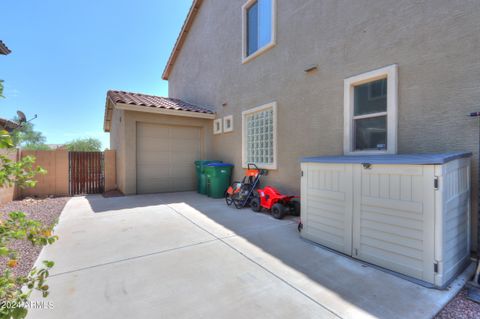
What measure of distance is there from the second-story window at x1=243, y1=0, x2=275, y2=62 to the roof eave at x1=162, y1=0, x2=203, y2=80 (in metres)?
4.00

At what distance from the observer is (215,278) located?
8.40 feet

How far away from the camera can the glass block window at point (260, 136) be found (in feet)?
21.0

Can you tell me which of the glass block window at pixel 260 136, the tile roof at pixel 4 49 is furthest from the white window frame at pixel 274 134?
the tile roof at pixel 4 49

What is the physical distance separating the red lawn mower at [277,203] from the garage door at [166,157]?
166 inches

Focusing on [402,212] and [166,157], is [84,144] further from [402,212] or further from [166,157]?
[402,212]

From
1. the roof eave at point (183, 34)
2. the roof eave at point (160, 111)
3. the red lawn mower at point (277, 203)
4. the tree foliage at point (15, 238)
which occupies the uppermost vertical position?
the roof eave at point (183, 34)

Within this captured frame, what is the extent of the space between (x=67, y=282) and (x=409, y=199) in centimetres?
395

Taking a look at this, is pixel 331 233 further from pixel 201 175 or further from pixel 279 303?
pixel 201 175

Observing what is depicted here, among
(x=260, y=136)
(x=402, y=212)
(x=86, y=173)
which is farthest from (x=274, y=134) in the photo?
(x=86, y=173)

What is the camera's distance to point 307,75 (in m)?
5.35

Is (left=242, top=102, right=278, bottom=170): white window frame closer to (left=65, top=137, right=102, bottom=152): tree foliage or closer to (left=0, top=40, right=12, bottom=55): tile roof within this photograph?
(left=0, top=40, right=12, bottom=55): tile roof

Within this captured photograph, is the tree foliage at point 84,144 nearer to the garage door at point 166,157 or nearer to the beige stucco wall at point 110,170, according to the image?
the beige stucco wall at point 110,170

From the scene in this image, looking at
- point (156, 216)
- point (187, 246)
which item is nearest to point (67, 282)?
point (187, 246)

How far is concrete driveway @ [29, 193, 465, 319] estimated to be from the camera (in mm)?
2047
